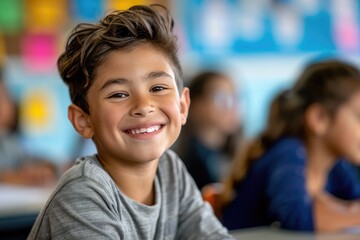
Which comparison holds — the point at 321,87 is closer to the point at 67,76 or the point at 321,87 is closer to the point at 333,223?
the point at 333,223

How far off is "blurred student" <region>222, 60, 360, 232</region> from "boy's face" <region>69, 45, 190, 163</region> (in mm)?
717

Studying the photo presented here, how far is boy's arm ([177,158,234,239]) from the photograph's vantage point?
128cm

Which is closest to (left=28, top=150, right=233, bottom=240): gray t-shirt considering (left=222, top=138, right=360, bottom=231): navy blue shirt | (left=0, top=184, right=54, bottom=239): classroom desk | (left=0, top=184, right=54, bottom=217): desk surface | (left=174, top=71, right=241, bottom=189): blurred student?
(left=222, top=138, right=360, bottom=231): navy blue shirt

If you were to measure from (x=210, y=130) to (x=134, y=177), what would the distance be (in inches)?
88.2

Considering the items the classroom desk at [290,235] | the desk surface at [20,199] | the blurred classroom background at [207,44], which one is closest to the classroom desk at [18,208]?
the desk surface at [20,199]

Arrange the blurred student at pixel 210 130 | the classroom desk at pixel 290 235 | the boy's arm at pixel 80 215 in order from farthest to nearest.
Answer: the blurred student at pixel 210 130 < the classroom desk at pixel 290 235 < the boy's arm at pixel 80 215

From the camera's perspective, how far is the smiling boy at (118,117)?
1.05m

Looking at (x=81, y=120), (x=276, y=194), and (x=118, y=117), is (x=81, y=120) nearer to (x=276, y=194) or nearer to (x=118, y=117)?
(x=118, y=117)

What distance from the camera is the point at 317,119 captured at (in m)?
1.93

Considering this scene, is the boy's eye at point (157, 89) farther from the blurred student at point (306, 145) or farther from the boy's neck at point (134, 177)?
the blurred student at point (306, 145)

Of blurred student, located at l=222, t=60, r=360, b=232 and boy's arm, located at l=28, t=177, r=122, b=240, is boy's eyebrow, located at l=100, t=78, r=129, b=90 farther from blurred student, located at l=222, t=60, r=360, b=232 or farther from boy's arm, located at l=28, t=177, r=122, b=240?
blurred student, located at l=222, t=60, r=360, b=232

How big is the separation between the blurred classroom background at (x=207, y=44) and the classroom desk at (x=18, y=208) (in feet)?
3.66

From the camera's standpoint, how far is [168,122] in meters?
1.12

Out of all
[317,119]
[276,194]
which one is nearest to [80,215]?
[276,194]
